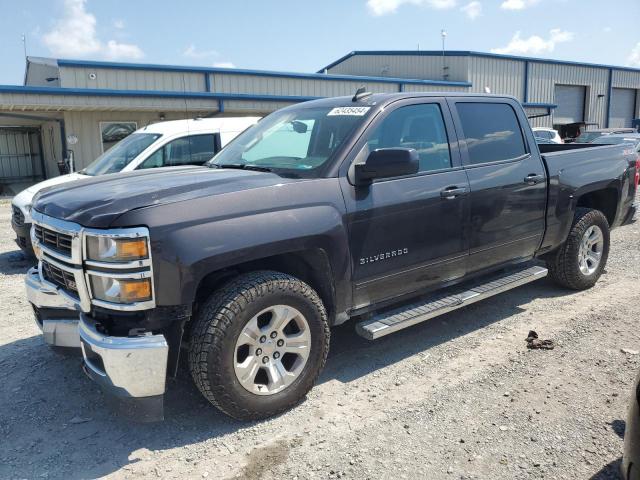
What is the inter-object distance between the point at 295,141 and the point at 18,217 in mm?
4736

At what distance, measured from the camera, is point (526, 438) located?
123 inches

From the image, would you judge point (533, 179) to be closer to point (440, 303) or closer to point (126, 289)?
point (440, 303)

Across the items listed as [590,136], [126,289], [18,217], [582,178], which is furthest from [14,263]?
[590,136]

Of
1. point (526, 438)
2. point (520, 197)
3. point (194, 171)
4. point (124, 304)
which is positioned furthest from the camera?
point (520, 197)

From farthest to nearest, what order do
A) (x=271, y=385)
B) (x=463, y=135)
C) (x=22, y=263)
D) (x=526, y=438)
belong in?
(x=22, y=263), (x=463, y=135), (x=271, y=385), (x=526, y=438)

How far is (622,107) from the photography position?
1535 inches

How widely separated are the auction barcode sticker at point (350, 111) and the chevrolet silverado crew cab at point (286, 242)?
0.06 feet

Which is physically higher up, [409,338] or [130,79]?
[130,79]

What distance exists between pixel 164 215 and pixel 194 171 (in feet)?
3.65

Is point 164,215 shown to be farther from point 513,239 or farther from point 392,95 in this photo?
point 513,239

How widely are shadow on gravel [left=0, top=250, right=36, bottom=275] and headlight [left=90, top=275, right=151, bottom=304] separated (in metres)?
4.86

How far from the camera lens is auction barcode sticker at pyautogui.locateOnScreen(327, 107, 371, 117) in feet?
13.2

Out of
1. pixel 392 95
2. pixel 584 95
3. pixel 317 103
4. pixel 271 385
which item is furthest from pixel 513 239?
pixel 584 95

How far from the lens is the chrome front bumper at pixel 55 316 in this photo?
3.29 m
